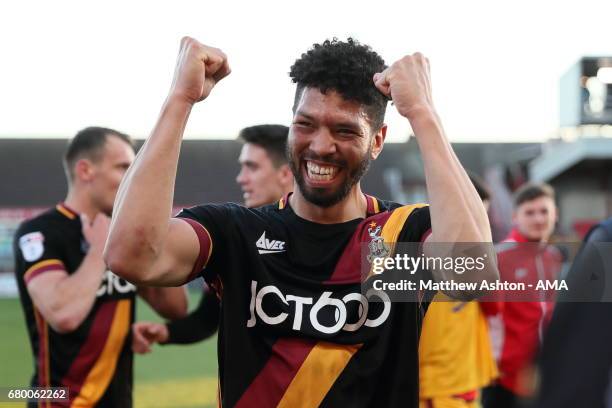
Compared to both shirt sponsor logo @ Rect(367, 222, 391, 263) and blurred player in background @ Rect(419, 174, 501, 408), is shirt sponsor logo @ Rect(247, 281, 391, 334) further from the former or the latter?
blurred player in background @ Rect(419, 174, 501, 408)

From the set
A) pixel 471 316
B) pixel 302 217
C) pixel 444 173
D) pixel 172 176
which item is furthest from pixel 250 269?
pixel 471 316

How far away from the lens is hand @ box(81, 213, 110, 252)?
12.8 ft

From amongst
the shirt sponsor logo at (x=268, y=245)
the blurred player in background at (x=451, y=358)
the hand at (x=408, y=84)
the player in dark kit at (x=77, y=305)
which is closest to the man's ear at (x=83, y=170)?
the player in dark kit at (x=77, y=305)

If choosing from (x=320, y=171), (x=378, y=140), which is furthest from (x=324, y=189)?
(x=378, y=140)

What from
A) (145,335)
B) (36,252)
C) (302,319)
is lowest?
(145,335)

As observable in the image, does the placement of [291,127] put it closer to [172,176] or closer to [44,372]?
[172,176]

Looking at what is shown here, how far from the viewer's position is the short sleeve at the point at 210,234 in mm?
2410

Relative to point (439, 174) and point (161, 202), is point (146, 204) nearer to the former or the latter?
point (161, 202)

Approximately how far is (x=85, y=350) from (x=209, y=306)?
776mm

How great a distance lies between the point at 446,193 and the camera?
2301 mm

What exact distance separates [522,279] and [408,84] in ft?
12.4

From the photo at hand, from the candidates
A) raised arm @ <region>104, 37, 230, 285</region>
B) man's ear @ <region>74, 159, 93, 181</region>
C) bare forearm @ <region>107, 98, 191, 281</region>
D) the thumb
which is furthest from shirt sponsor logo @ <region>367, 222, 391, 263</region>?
man's ear @ <region>74, 159, 93, 181</region>

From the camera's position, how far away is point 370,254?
2.54m

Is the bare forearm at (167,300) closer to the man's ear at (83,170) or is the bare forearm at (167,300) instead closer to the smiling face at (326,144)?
the man's ear at (83,170)
